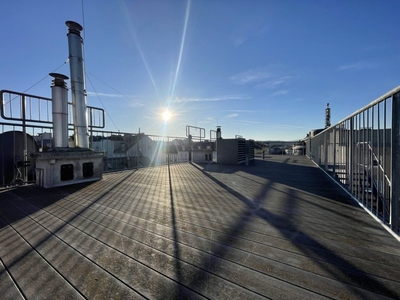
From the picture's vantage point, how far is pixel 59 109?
4.86m

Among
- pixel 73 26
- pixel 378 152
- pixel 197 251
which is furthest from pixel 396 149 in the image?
pixel 73 26

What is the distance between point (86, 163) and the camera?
5348mm

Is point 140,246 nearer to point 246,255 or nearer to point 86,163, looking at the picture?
point 246,255

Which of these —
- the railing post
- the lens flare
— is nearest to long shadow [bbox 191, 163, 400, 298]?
the railing post

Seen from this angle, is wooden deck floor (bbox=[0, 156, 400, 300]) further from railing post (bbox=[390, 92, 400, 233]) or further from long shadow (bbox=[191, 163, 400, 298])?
railing post (bbox=[390, 92, 400, 233])

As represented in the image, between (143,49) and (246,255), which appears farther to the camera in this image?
(143,49)

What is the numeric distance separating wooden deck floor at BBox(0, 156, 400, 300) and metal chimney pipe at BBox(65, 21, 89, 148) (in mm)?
2707

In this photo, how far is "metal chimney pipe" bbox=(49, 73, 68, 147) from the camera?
4828 millimetres

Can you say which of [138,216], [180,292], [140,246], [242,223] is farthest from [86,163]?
[180,292]

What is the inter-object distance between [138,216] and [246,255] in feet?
5.26

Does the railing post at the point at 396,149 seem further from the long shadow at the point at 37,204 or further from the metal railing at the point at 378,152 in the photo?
the long shadow at the point at 37,204

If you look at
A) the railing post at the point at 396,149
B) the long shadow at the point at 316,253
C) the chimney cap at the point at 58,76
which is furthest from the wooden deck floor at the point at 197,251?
the chimney cap at the point at 58,76

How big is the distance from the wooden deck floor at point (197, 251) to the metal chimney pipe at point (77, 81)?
2707 mm

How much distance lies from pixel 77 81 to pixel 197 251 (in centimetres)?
577
